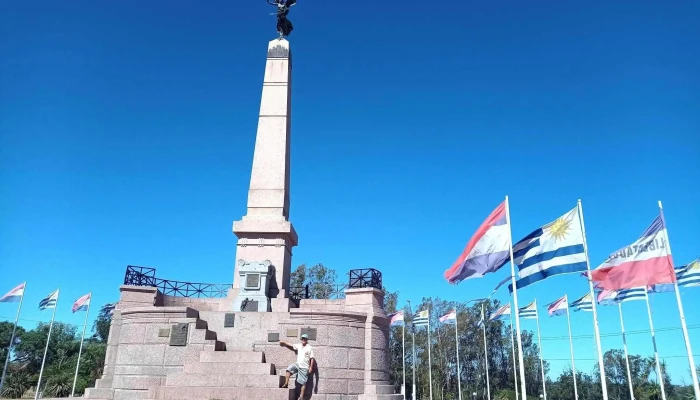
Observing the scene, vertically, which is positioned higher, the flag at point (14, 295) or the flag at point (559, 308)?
the flag at point (559, 308)

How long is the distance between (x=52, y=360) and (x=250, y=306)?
4387cm

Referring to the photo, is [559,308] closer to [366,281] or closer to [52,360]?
[366,281]

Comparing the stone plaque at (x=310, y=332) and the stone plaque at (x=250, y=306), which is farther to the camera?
the stone plaque at (x=250, y=306)

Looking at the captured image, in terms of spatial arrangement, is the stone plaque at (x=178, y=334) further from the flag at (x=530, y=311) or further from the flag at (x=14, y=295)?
the flag at (x=530, y=311)

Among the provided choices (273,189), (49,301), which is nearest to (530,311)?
(273,189)

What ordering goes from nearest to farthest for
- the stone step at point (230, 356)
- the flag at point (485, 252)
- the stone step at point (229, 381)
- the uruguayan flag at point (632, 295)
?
the flag at point (485, 252), the stone step at point (229, 381), the stone step at point (230, 356), the uruguayan flag at point (632, 295)

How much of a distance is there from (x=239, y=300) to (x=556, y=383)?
64.1 meters

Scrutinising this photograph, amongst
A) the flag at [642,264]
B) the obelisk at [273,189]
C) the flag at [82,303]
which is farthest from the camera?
the flag at [82,303]

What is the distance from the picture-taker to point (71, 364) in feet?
132

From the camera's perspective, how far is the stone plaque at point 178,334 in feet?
45.5

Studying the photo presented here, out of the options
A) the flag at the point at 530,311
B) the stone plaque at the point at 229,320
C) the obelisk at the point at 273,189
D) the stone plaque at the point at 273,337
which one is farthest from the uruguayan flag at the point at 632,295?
the stone plaque at the point at 229,320

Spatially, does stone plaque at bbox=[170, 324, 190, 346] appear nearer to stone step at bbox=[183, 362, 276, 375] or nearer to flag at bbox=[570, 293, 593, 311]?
stone step at bbox=[183, 362, 276, 375]

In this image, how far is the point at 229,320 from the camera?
14.9m

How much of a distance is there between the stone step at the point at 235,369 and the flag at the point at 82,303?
13.2m
